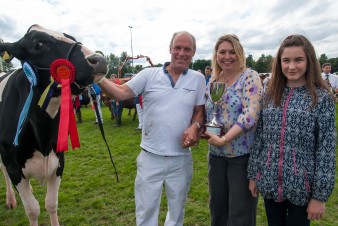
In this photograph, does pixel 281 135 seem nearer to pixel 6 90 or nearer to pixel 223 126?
pixel 223 126

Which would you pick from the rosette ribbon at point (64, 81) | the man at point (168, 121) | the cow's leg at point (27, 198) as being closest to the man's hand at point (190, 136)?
the man at point (168, 121)

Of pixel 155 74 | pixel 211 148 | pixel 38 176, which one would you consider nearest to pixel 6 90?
pixel 38 176

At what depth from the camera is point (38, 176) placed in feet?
9.91

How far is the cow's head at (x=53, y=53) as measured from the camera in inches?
87.0

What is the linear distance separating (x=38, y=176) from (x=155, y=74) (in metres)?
1.62

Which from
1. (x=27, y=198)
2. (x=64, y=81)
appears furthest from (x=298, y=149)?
(x=27, y=198)

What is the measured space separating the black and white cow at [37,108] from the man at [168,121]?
0.28 metres

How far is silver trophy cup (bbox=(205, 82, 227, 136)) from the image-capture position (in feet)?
7.41

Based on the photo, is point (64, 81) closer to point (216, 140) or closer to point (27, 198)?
point (216, 140)

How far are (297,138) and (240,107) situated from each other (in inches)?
19.9

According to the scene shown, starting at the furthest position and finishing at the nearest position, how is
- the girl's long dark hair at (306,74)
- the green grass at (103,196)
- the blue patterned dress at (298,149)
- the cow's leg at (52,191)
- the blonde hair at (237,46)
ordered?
the green grass at (103,196) → the cow's leg at (52,191) → the blonde hair at (237,46) → the girl's long dark hair at (306,74) → the blue patterned dress at (298,149)

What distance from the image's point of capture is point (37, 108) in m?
2.63

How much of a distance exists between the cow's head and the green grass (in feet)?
6.69

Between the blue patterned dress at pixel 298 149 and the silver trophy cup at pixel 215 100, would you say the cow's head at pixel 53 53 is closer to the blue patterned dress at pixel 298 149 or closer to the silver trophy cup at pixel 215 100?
the silver trophy cup at pixel 215 100
